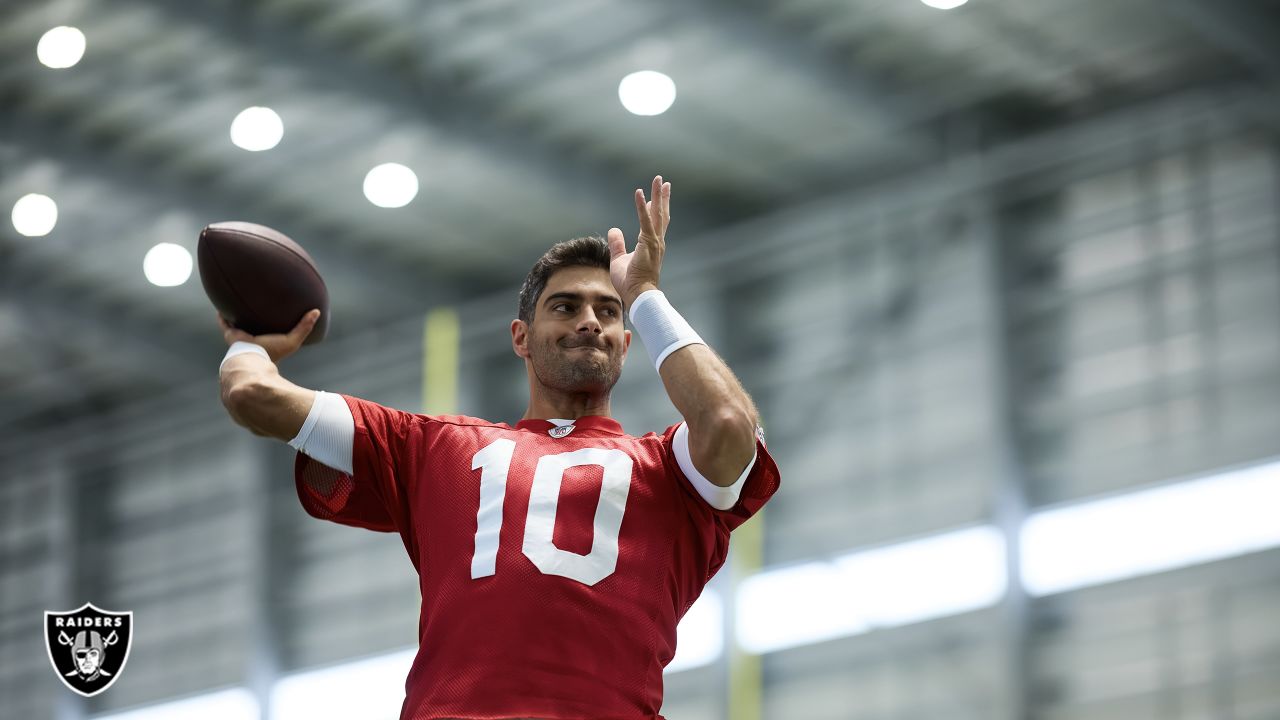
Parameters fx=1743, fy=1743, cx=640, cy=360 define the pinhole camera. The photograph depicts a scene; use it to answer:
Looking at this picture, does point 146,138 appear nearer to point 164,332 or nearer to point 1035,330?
point 164,332

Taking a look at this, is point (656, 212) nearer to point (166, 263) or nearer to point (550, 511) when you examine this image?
point (550, 511)

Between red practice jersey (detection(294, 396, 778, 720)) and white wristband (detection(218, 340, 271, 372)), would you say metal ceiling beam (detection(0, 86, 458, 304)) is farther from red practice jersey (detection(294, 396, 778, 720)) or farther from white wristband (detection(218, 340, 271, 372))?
red practice jersey (detection(294, 396, 778, 720))

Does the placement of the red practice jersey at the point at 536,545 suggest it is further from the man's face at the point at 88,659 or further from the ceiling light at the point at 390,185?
the ceiling light at the point at 390,185

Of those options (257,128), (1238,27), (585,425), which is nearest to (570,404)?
(585,425)

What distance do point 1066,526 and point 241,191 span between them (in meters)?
6.57

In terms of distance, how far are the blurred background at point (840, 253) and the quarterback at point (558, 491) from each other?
7.21 m

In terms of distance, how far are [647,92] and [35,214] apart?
4627 mm

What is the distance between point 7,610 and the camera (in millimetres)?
16812

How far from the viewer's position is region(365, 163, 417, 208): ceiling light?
11.9m

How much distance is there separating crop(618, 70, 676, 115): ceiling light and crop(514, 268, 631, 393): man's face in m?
7.51

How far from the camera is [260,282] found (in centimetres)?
391

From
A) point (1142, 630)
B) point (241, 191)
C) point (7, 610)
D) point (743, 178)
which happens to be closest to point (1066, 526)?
point (1142, 630)

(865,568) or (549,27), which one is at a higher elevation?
(549,27)

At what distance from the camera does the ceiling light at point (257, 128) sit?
1109 centimetres
